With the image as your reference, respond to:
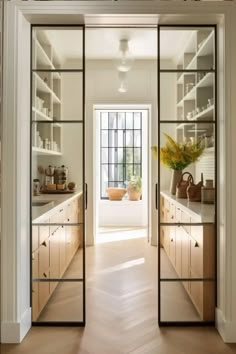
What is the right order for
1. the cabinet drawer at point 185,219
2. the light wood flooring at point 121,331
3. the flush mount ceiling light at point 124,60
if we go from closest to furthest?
1. the light wood flooring at point 121,331
2. the cabinet drawer at point 185,219
3. the flush mount ceiling light at point 124,60

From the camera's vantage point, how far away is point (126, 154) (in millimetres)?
8477

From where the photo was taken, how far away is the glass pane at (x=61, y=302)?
296 centimetres

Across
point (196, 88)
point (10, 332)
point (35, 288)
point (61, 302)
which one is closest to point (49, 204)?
point (35, 288)

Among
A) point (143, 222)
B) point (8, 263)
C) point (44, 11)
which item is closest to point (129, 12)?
point (44, 11)

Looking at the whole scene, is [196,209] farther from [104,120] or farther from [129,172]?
[104,120]

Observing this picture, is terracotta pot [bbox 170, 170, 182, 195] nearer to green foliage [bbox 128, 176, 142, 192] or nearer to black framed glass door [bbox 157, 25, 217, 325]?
black framed glass door [bbox 157, 25, 217, 325]

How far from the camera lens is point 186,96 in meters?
3.05

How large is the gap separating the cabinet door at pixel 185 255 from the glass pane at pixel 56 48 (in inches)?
64.9

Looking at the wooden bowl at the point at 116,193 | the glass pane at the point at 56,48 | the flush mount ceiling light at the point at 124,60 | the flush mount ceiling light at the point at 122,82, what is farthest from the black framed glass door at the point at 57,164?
the wooden bowl at the point at 116,193

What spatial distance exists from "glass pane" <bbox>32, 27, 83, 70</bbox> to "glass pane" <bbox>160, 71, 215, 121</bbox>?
2.34ft

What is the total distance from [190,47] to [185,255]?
1.77 meters

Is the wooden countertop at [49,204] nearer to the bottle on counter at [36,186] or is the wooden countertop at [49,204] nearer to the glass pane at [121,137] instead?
the bottle on counter at [36,186]

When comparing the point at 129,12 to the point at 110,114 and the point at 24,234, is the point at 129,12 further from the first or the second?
the point at 110,114

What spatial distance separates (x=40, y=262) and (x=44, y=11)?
1901 mm
